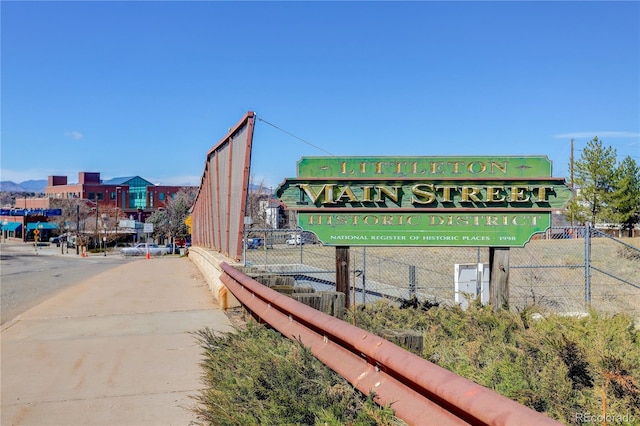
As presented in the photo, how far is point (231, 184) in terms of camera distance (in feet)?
45.9

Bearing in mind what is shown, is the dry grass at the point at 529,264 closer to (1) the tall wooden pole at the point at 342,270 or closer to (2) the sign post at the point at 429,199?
(2) the sign post at the point at 429,199

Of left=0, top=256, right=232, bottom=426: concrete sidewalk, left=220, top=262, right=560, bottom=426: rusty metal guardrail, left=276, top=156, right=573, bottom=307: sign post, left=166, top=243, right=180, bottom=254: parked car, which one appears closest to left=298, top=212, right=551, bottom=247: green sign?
left=276, top=156, right=573, bottom=307: sign post

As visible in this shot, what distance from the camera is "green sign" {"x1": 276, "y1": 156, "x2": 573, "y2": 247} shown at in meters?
9.18

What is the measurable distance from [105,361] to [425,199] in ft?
16.5

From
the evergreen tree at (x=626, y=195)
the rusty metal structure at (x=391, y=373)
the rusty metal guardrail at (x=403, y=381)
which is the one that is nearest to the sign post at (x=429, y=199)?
the rusty metal structure at (x=391, y=373)

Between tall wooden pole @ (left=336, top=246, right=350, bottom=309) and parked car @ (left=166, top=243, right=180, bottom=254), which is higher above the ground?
tall wooden pole @ (left=336, top=246, right=350, bottom=309)

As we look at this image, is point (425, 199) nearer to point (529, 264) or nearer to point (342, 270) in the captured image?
point (342, 270)

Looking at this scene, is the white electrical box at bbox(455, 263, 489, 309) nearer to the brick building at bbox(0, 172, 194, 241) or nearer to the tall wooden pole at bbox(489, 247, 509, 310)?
the tall wooden pole at bbox(489, 247, 509, 310)

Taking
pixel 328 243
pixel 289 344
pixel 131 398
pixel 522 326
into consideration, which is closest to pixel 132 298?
pixel 328 243

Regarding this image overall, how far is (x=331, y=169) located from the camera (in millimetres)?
9273

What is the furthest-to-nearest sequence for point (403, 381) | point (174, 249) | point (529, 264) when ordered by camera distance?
1. point (174, 249)
2. point (529, 264)
3. point (403, 381)

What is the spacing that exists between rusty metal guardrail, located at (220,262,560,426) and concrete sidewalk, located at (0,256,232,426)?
3.99 feet

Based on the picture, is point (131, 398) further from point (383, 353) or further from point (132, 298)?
point (132, 298)

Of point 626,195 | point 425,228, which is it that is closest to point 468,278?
point 425,228
